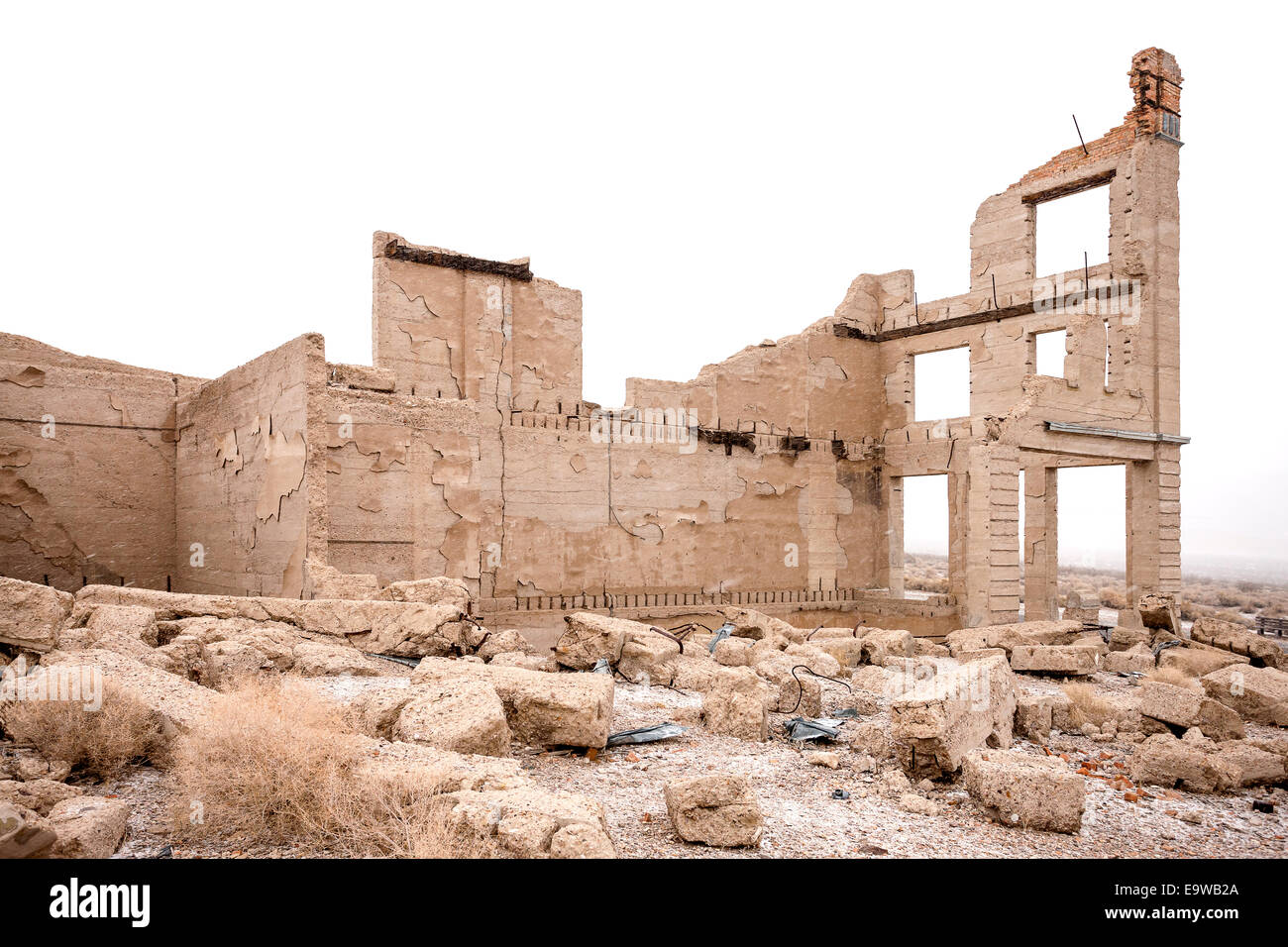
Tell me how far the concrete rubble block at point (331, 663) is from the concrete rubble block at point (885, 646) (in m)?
5.05

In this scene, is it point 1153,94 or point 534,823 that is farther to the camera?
point 1153,94

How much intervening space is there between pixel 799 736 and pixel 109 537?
9058mm

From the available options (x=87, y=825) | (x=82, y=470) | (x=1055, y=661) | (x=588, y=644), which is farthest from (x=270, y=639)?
(x=1055, y=661)

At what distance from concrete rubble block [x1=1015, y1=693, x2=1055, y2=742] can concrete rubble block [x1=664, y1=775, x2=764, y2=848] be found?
3.25 m

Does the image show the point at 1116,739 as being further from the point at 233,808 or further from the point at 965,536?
the point at 965,536

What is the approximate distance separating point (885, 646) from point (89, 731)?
7.33 m

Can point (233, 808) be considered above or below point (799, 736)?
above

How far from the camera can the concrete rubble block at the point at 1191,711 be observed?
6004 millimetres

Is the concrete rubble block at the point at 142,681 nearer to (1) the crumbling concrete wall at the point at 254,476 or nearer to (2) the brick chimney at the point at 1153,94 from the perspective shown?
(1) the crumbling concrete wall at the point at 254,476

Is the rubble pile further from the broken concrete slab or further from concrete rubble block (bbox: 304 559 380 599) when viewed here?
the broken concrete slab

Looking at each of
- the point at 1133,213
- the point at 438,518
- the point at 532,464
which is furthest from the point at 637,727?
the point at 1133,213

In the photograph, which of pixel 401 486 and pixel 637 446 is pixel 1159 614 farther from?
pixel 401 486

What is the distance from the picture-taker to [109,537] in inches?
406

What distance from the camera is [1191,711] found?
19.9 ft
